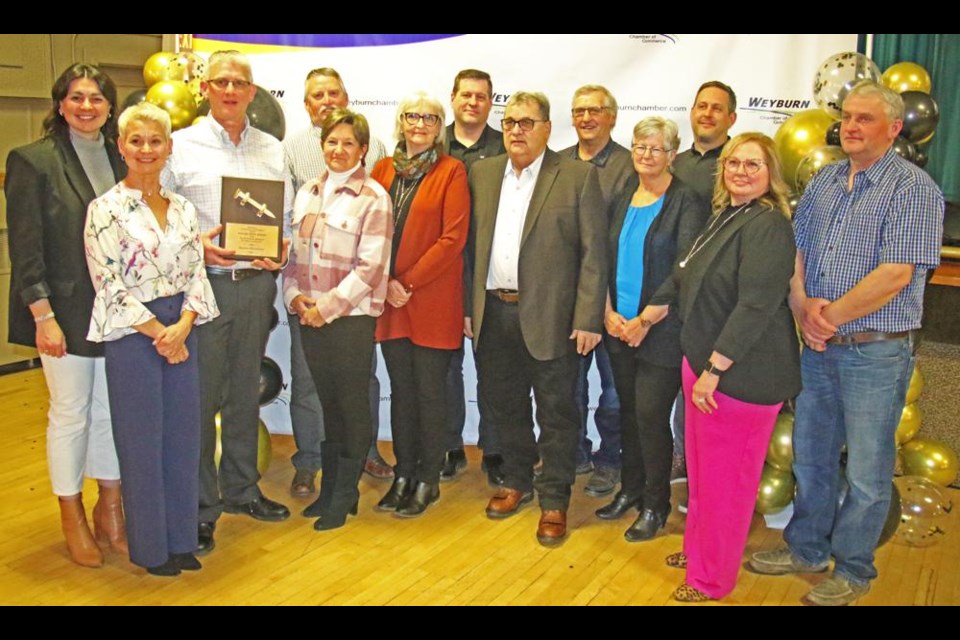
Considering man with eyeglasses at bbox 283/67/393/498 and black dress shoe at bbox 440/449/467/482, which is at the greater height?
man with eyeglasses at bbox 283/67/393/498

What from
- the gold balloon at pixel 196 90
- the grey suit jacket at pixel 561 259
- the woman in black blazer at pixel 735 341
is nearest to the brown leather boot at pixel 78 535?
the grey suit jacket at pixel 561 259

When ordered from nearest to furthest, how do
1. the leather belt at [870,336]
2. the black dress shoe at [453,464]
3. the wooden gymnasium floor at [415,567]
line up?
the leather belt at [870,336] < the wooden gymnasium floor at [415,567] < the black dress shoe at [453,464]

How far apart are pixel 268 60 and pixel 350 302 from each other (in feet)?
7.01

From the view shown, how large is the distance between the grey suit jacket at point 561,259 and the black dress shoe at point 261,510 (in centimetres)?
126

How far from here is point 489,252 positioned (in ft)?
11.1

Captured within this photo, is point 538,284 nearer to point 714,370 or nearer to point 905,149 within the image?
point 714,370

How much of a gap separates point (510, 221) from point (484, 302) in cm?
34

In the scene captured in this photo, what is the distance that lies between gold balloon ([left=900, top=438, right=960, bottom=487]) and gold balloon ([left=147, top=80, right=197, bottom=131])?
140 inches

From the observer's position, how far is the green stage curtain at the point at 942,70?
162 inches

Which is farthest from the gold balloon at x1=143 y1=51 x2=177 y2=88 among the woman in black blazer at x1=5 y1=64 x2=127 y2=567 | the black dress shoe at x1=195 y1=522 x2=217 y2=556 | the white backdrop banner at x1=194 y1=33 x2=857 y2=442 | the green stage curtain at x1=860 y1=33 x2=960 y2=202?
the green stage curtain at x1=860 y1=33 x2=960 y2=202

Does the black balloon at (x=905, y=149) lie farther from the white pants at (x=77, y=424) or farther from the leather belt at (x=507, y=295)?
the white pants at (x=77, y=424)

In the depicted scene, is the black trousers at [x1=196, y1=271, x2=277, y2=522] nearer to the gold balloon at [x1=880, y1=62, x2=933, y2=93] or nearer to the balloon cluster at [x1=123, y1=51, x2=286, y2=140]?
the balloon cluster at [x1=123, y1=51, x2=286, y2=140]

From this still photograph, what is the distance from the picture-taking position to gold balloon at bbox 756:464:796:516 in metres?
3.47
